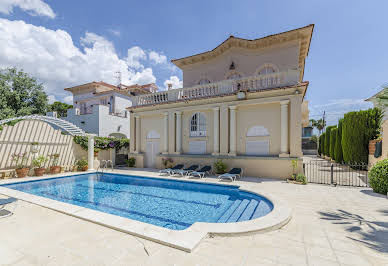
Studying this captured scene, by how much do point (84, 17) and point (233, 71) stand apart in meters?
11.2

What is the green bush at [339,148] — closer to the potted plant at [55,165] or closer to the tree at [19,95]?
the potted plant at [55,165]

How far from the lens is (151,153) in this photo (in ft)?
53.4

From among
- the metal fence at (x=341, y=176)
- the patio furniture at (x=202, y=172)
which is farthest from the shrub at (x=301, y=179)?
the patio furniture at (x=202, y=172)

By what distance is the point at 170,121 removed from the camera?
49.0 feet

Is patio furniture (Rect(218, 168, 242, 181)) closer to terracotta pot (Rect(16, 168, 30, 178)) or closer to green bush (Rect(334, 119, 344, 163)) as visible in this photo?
terracotta pot (Rect(16, 168, 30, 178))

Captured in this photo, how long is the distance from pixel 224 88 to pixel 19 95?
28586 mm

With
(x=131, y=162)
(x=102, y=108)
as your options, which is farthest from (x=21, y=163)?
(x=102, y=108)

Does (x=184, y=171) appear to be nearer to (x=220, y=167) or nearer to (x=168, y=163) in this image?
(x=220, y=167)

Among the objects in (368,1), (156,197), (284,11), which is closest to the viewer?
(368,1)

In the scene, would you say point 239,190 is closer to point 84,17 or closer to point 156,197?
point 156,197

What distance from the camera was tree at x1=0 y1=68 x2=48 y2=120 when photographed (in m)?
22.7

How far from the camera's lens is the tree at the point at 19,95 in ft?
74.6

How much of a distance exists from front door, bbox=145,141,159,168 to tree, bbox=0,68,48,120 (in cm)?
1942

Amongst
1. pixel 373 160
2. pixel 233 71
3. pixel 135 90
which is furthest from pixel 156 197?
pixel 135 90
